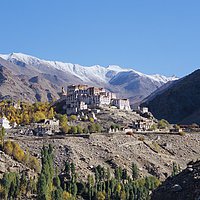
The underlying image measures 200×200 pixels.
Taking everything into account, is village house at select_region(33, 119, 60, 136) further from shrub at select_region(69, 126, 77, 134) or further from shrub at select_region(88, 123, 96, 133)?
shrub at select_region(88, 123, 96, 133)

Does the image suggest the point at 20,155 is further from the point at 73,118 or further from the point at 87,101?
the point at 87,101

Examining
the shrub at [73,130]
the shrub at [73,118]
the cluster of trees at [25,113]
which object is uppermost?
the cluster of trees at [25,113]

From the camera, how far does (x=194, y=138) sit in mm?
103500

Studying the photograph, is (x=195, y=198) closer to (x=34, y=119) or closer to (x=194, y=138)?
(x=194, y=138)

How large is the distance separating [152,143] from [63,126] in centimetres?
1740

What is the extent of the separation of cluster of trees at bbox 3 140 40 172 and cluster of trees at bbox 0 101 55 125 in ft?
111

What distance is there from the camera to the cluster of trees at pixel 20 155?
2997 inches

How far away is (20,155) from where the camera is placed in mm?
77562

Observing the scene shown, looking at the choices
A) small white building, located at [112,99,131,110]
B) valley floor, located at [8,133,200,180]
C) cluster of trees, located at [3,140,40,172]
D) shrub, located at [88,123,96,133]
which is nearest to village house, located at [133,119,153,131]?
valley floor, located at [8,133,200,180]

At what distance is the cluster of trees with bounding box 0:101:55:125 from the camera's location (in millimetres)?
115356

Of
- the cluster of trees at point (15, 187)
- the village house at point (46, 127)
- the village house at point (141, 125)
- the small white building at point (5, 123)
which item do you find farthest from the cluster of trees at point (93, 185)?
the village house at point (141, 125)

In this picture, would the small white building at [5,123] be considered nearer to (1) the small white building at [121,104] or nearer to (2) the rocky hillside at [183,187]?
(1) the small white building at [121,104]

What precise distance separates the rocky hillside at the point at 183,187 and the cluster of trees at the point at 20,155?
43.5 meters

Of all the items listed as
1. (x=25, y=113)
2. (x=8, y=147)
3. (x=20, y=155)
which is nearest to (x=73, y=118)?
(x=25, y=113)
